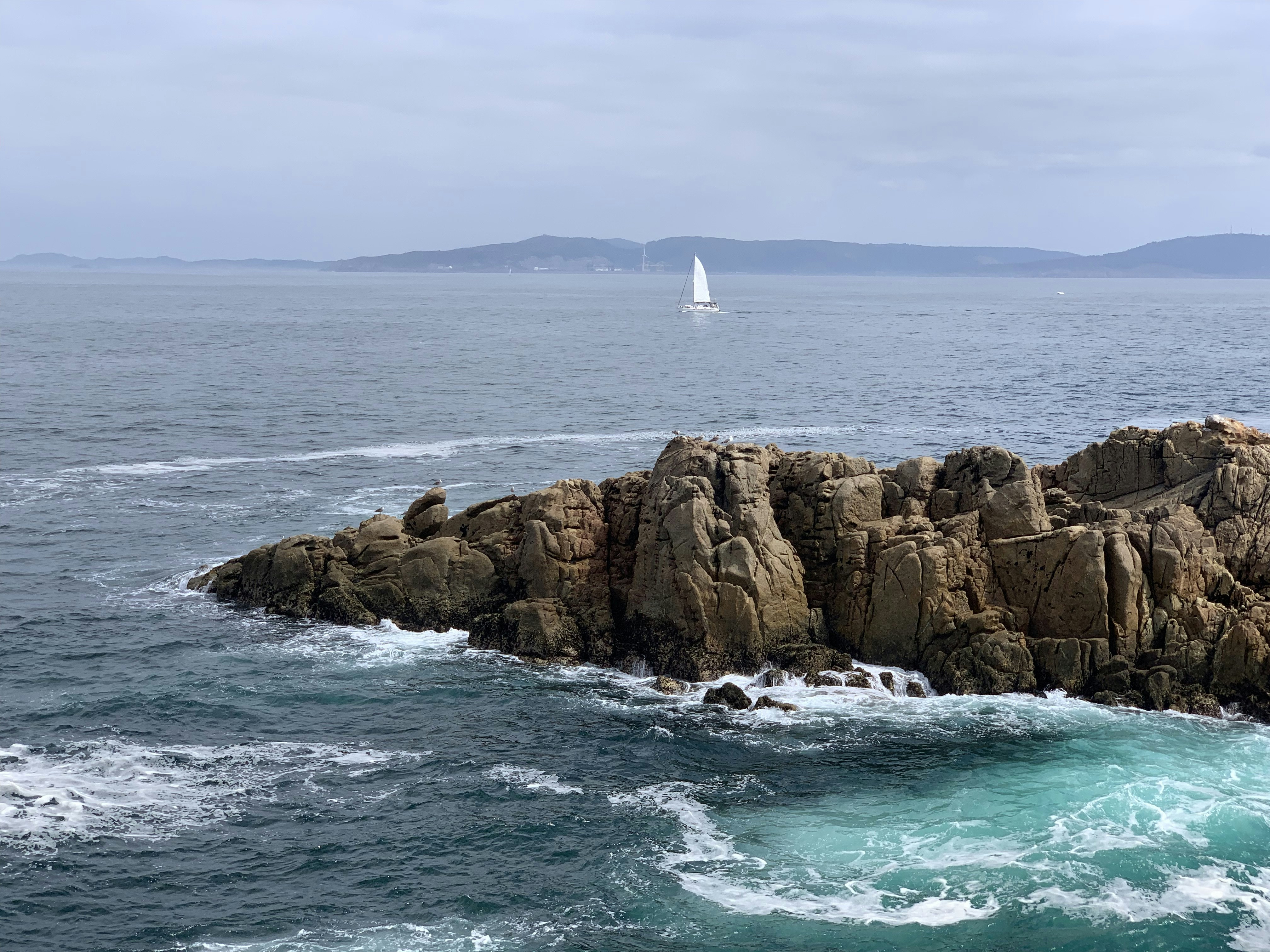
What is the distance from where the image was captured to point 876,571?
36.1m

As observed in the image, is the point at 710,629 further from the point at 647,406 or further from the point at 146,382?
the point at 146,382

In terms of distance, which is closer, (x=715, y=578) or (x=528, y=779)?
(x=528, y=779)

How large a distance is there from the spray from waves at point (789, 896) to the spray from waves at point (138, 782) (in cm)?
857

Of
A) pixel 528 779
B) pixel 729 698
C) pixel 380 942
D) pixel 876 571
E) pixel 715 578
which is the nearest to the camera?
pixel 380 942

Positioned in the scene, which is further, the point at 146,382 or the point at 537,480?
the point at 146,382

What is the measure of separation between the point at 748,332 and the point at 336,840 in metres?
152

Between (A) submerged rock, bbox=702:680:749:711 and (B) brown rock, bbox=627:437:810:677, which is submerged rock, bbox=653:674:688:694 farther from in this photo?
(A) submerged rock, bbox=702:680:749:711

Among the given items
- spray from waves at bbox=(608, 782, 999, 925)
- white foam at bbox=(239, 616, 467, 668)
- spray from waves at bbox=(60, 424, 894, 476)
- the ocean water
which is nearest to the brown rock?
the ocean water

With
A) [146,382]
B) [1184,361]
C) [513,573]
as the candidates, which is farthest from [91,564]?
[1184,361]

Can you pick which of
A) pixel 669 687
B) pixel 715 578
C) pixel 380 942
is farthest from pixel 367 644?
pixel 380 942

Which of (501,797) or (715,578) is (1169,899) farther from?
(715,578)

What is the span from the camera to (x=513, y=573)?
39469 millimetres

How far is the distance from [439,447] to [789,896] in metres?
50.0

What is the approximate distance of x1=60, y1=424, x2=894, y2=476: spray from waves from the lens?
64.6 metres
